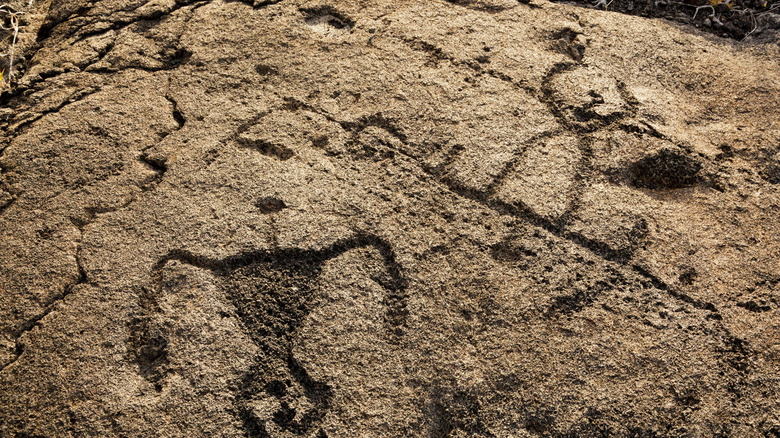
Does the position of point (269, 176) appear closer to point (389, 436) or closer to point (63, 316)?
point (63, 316)

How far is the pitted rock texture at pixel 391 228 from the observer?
1228 millimetres

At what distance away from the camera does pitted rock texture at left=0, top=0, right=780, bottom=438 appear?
1.23 meters

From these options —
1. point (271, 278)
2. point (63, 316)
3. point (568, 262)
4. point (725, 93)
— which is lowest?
point (63, 316)

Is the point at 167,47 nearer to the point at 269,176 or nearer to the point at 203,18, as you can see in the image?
the point at 203,18

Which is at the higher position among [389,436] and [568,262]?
[568,262]

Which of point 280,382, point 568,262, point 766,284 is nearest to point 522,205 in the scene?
point 568,262

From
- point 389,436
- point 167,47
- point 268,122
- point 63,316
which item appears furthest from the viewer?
point 167,47

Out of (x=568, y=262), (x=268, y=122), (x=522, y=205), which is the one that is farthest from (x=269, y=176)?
(x=568, y=262)

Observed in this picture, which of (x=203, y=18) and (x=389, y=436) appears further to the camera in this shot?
(x=203, y=18)

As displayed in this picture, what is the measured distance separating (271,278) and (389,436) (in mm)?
420

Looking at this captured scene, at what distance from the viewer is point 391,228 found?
1.40 m

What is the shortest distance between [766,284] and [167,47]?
Result: 1674 mm

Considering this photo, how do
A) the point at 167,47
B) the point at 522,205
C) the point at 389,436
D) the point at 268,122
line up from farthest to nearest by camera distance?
the point at 167,47
the point at 268,122
the point at 522,205
the point at 389,436

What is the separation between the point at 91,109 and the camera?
1.65 m
